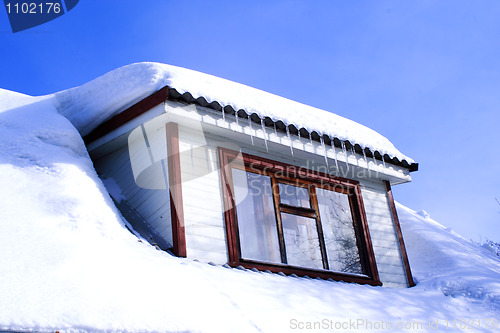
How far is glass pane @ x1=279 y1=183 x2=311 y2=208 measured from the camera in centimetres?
729

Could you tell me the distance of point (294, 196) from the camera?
7.73 m

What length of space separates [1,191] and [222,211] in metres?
2.35

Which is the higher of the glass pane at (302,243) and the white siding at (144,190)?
the white siding at (144,190)

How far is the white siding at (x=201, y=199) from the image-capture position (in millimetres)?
5719

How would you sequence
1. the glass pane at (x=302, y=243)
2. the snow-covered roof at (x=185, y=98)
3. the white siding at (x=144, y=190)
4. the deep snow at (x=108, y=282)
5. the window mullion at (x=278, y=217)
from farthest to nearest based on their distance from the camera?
the glass pane at (x=302, y=243)
the window mullion at (x=278, y=217)
the snow-covered roof at (x=185, y=98)
the white siding at (x=144, y=190)
the deep snow at (x=108, y=282)

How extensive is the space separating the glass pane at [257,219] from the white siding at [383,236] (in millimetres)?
1397

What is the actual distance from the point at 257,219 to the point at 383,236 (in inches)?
76.9

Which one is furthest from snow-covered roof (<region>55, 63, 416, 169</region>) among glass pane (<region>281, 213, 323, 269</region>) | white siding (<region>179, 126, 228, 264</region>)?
glass pane (<region>281, 213, 323, 269</region>)

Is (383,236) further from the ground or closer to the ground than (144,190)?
closer to the ground

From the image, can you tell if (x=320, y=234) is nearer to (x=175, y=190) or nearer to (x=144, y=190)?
(x=175, y=190)

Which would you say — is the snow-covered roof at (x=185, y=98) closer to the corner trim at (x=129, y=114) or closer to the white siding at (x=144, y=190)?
the corner trim at (x=129, y=114)

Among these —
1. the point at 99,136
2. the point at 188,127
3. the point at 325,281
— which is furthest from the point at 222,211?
the point at 99,136

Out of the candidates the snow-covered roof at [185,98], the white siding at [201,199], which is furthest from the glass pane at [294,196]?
the white siding at [201,199]

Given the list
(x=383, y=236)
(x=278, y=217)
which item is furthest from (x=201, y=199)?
(x=383, y=236)
